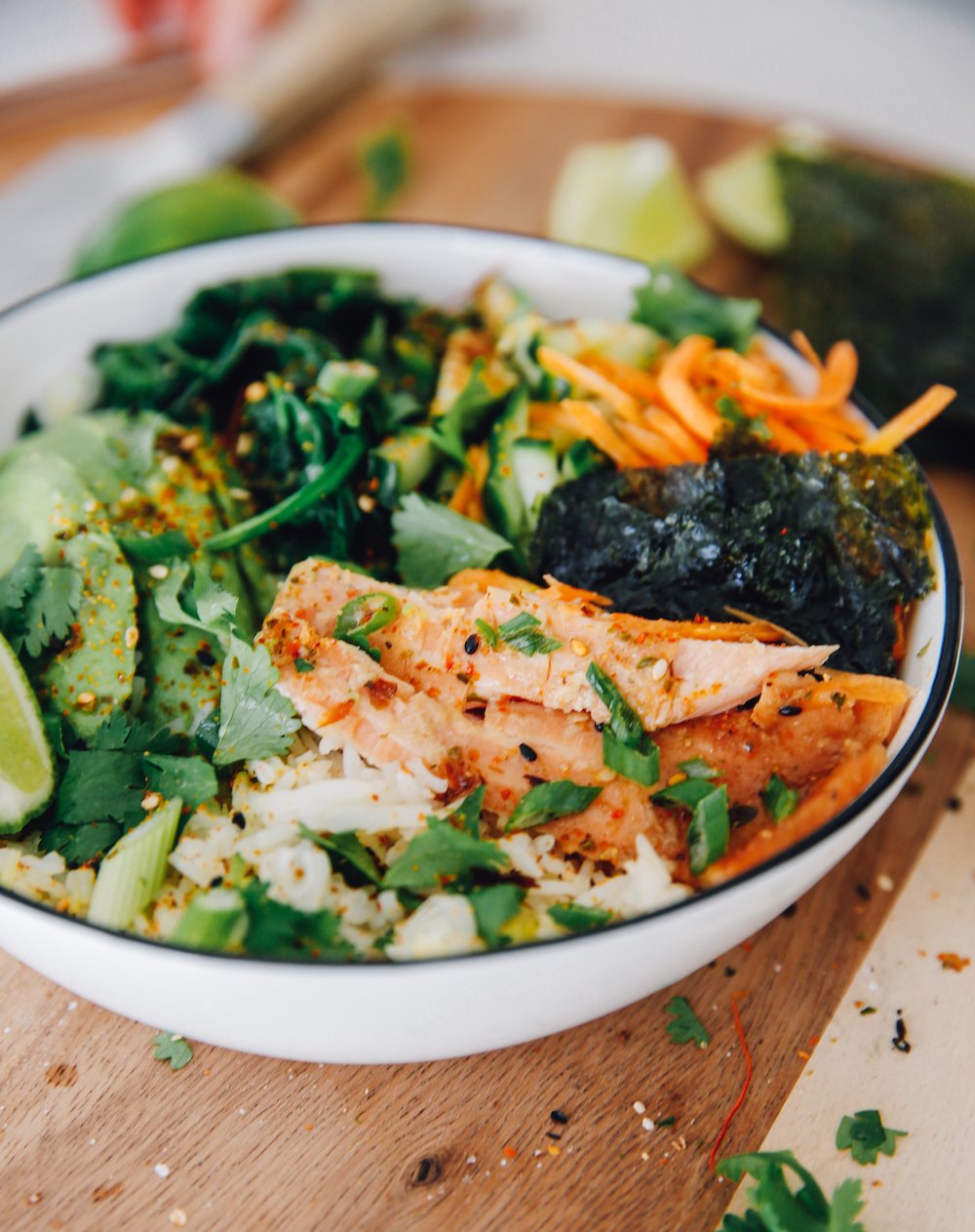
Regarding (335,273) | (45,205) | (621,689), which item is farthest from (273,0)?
(621,689)

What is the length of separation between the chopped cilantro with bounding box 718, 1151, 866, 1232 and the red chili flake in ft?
1.60

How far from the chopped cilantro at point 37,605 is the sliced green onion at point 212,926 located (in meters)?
0.72

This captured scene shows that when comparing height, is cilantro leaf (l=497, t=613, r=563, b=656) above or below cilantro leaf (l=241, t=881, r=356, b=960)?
above

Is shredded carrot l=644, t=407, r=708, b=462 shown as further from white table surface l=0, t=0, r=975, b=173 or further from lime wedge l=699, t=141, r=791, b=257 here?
white table surface l=0, t=0, r=975, b=173

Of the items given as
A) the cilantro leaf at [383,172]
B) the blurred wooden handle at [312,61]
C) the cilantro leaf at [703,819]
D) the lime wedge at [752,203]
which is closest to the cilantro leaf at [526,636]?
the cilantro leaf at [703,819]

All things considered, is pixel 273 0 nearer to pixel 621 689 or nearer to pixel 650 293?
pixel 650 293

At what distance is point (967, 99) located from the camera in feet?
17.0

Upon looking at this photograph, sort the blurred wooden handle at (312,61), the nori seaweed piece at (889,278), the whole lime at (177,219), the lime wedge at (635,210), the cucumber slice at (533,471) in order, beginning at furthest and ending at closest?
the blurred wooden handle at (312,61) < the lime wedge at (635,210) < the whole lime at (177,219) < the nori seaweed piece at (889,278) < the cucumber slice at (533,471)

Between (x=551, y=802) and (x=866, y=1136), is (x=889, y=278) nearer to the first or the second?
(x=551, y=802)

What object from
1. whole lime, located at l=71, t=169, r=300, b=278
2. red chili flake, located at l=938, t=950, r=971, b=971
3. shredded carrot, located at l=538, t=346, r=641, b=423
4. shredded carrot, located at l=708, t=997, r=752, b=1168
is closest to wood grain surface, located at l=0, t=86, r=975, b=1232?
shredded carrot, located at l=708, t=997, r=752, b=1168

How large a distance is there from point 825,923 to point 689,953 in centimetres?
52

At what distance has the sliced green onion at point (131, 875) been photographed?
1.55 m

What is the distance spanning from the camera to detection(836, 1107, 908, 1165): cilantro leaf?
1607 mm

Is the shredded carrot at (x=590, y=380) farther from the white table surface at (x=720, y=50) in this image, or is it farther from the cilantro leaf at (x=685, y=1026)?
the white table surface at (x=720, y=50)
